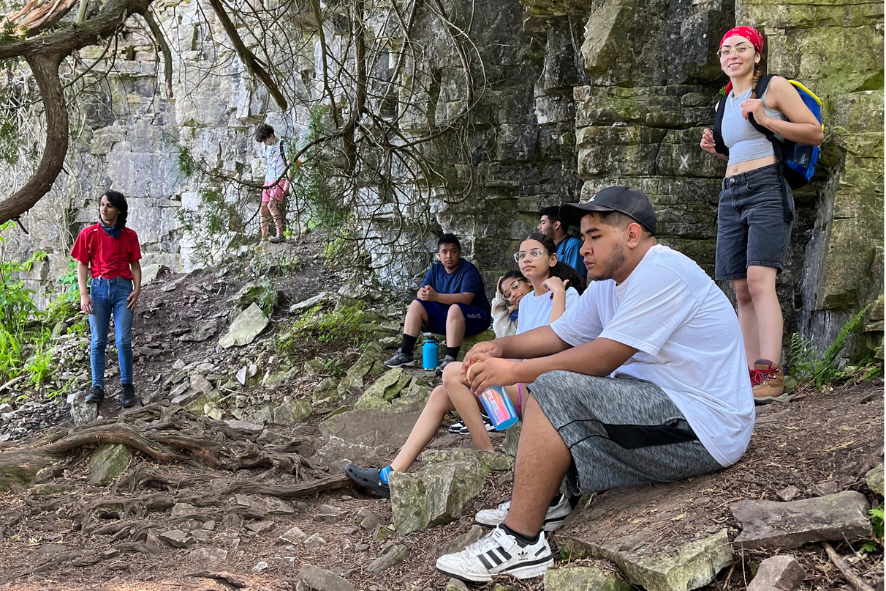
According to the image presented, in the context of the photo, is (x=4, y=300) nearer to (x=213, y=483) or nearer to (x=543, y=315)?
(x=213, y=483)

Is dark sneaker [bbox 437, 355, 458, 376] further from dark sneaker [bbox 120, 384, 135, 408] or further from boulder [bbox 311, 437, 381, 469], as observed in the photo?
dark sneaker [bbox 120, 384, 135, 408]

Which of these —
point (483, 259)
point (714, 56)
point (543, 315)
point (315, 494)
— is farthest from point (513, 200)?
point (315, 494)

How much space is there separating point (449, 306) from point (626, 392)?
4610 mm

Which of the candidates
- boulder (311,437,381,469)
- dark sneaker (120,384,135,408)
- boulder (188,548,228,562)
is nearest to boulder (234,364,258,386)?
dark sneaker (120,384,135,408)

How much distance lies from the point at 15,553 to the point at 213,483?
3.62 ft

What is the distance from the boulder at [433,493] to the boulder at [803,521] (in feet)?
4.60

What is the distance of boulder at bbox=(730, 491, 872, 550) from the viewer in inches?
87.0

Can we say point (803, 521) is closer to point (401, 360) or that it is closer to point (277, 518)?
point (277, 518)

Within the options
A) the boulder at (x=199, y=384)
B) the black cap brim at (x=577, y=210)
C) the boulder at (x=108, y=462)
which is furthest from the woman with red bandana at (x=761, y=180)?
the boulder at (x=199, y=384)

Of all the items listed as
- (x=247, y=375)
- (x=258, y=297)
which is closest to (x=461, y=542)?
(x=247, y=375)

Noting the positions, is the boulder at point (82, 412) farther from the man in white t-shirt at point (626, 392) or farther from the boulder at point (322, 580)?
the man in white t-shirt at point (626, 392)

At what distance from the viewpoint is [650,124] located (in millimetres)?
5973

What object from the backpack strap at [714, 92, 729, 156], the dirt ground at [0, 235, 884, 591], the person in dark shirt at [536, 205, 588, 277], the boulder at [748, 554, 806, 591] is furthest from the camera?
the person in dark shirt at [536, 205, 588, 277]

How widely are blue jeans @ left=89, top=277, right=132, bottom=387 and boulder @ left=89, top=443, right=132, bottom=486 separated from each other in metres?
2.47
